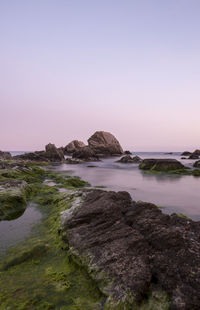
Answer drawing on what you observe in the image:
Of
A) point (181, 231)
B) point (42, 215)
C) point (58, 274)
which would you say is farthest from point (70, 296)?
point (42, 215)

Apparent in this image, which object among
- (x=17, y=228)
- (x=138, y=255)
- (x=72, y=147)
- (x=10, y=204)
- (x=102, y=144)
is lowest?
(x=17, y=228)

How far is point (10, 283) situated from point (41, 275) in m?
0.82

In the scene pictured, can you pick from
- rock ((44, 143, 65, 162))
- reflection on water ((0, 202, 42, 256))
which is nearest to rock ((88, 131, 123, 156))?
rock ((44, 143, 65, 162))

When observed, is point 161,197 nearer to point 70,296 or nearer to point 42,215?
point 42,215

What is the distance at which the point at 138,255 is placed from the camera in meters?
5.12

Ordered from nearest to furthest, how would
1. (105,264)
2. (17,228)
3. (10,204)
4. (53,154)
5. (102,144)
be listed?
(105,264) < (17,228) < (10,204) < (53,154) < (102,144)

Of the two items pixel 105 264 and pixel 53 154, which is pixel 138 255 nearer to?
pixel 105 264

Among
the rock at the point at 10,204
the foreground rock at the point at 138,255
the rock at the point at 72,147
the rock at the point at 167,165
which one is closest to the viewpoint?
the foreground rock at the point at 138,255

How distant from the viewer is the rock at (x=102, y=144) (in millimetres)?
112438

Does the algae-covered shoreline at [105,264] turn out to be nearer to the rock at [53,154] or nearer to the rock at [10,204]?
the rock at [10,204]

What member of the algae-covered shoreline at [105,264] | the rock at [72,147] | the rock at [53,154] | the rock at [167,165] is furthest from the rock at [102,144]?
the algae-covered shoreline at [105,264]

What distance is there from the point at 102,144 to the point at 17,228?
10485 centimetres

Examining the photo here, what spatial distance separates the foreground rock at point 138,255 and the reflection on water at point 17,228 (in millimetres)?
2337

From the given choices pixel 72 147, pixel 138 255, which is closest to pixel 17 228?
pixel 138 255
